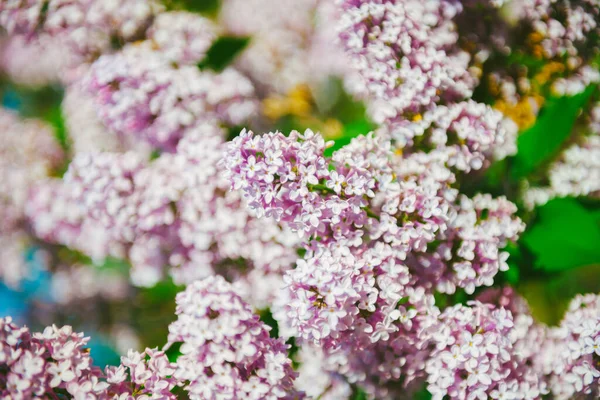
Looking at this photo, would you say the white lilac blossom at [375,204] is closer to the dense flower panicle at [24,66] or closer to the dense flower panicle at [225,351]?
the dense flower panicle at [225,351]

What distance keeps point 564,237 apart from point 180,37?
2.29ft

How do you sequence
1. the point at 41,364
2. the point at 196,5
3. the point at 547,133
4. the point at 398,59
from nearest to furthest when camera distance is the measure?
the point at 41,364, the point at 398,59, the point at 547,133, the point at 196,5

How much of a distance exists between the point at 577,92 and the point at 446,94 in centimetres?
23

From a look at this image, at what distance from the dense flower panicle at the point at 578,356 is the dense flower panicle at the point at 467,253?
0.12 meters

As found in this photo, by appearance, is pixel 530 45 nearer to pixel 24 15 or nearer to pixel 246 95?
pixel 246 95

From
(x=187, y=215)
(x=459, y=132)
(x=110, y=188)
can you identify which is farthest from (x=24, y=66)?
(x=459, y=132)

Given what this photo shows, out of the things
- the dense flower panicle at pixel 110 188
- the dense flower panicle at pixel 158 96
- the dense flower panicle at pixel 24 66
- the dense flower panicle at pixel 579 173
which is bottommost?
the dense flower panicle at pixel 579 173

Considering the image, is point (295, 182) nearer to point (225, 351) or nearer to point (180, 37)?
point (225, 351)

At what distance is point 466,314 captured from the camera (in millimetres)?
660

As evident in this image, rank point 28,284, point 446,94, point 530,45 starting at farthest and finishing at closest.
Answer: point 28,284 < point 530,45 < point 446,94

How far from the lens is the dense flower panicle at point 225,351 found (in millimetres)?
637

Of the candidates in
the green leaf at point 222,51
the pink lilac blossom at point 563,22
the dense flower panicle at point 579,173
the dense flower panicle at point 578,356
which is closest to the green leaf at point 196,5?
the green leaf at point 222,51

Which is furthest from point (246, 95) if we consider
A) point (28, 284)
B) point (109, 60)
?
point (28, 284)

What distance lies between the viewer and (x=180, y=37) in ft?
3.12
